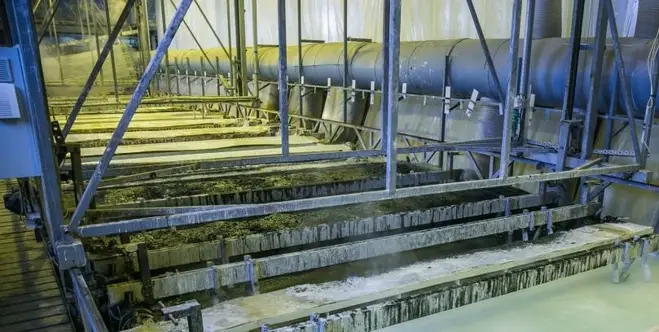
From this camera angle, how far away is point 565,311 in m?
2.49

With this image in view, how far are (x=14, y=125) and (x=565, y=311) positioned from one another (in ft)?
8.99

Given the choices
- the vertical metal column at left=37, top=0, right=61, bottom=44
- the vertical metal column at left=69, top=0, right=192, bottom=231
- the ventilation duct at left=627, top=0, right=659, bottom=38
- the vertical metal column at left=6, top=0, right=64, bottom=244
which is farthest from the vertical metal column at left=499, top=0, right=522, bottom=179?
the vertical metal column at left=37, top=0, right=61, bottom=44

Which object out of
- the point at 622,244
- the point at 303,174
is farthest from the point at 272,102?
the point at 622,244


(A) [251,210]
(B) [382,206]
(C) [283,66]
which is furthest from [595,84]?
(A) [251,210]

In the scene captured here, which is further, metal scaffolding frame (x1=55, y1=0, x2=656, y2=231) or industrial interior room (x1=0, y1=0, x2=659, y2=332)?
metal scaffolding frame (x1=55, y1=0, x2=656, y2=231)

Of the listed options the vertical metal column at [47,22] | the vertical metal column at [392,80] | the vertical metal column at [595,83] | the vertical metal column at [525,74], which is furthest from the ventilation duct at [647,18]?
the vertical metal column at [47,22]

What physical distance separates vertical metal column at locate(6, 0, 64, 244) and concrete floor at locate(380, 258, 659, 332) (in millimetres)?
1644

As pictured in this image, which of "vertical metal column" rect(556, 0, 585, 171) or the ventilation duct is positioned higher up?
the ventilation duct

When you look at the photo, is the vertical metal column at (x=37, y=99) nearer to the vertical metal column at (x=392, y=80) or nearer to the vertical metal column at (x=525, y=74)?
the vertical metal column at (x=392, y=80)

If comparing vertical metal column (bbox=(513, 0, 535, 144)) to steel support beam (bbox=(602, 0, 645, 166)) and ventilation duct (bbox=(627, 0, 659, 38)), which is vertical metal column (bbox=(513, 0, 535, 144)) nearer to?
steel support beam (bbox=(602, 0, 645, 166))

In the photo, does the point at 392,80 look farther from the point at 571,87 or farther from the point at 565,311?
the point at 571,87

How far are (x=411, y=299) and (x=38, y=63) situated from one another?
5.85 ft

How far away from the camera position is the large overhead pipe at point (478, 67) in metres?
3.12

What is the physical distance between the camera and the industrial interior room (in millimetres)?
1819
